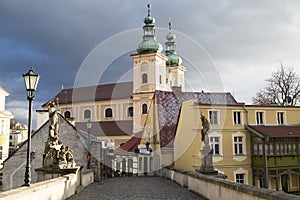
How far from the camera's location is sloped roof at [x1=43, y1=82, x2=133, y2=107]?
209 feet

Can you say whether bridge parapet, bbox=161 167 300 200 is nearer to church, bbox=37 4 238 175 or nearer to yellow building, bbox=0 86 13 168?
church, bbox=37 4 238 175

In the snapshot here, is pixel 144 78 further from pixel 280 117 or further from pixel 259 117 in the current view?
pixel 280 117

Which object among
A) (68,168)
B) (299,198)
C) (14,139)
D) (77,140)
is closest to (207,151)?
(68,168)

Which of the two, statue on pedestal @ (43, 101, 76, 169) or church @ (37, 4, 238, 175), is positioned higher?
church @ (37, 4, 238, 175)

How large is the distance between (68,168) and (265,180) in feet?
66.4

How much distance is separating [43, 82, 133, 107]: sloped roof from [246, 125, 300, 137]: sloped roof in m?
35.1

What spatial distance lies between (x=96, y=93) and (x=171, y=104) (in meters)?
35.6

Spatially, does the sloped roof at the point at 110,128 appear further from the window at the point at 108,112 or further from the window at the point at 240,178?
the window at the point at 240,178

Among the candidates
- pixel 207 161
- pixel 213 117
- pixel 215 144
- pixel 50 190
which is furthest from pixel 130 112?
pixel 50 190

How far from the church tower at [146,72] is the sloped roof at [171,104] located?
20.7m

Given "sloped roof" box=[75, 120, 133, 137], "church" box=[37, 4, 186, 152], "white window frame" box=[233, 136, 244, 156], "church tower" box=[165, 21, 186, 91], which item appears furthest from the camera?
"church tower" box=[165, 21, 186, 91]

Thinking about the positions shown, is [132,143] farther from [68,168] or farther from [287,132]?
[68,168]

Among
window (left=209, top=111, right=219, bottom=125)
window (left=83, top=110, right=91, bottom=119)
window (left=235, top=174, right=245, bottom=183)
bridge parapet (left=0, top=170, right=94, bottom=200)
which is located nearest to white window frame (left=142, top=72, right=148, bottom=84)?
window (left=83, top=110, right=91, bottom=119)

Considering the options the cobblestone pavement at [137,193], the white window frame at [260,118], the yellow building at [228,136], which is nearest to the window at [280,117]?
the yellow building at [228,136]
